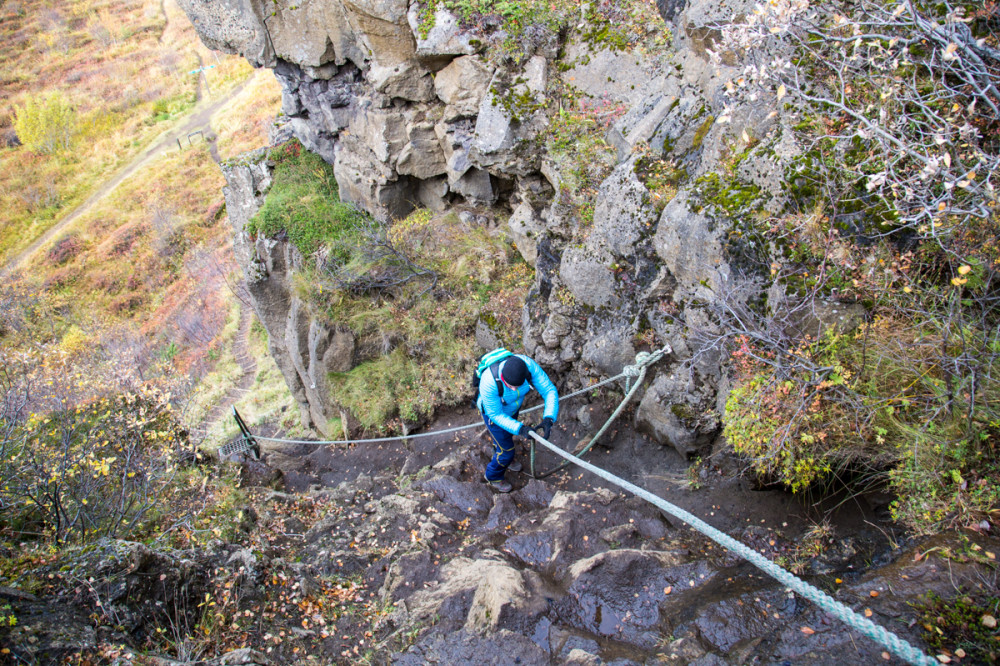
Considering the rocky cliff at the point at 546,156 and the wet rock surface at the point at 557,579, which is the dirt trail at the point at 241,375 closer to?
the rocky cliff at the point at 546,156

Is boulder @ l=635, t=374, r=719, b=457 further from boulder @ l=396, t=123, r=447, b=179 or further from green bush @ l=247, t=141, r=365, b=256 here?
green bush @ l=247, t=141, r=365, b=256

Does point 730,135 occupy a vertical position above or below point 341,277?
above

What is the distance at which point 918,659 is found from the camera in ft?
7.30

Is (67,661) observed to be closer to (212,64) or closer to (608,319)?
(608,319)

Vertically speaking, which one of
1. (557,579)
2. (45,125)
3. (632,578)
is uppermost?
(45,125)

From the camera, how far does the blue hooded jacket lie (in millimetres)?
6078

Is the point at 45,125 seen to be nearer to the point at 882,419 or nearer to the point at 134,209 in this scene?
the point at 134,209

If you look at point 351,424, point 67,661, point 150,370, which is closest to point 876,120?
point 67,661

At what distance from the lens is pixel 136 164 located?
3469 centimetres

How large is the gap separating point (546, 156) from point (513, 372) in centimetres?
447

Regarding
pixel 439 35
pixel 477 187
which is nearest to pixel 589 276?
pixel 477 187

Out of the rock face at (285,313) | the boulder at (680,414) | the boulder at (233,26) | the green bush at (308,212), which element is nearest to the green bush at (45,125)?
the rock face at (285,313)

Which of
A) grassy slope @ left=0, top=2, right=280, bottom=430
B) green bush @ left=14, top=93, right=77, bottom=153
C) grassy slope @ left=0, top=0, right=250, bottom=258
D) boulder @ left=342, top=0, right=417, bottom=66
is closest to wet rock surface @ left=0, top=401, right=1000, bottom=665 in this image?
boulder @ left=342, top=0, right=417, bottom=66

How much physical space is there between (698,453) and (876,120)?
3781 millimetres
